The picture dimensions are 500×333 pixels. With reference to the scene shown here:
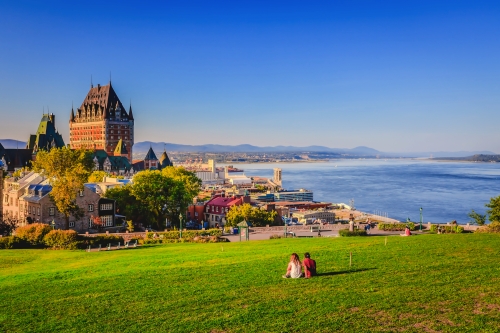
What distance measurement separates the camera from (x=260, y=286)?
49.6 ft

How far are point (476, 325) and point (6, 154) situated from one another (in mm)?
111432

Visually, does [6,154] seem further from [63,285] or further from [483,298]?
[483,298]

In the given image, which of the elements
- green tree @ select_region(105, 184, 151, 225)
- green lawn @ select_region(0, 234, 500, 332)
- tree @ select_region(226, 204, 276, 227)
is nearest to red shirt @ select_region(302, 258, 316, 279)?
green lawn @ select_region(0, 234, 500, 332)

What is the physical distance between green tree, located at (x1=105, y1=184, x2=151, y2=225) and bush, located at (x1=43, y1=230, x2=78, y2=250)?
22.1m

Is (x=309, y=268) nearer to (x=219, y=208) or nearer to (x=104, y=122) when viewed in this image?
(x=219, y=208)

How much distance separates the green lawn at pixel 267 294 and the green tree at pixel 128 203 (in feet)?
109

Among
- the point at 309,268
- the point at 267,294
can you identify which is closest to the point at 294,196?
the point at 309,268

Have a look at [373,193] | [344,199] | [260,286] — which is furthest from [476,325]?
[373,193]

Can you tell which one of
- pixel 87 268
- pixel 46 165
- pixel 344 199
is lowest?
pixel 344 199

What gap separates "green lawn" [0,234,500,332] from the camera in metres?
11.6

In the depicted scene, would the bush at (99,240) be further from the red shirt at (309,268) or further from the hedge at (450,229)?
the hedge at (450,229)

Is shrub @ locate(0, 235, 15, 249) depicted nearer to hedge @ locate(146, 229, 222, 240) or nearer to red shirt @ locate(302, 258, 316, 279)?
hedge @ locate(146, 229, 222, 240)

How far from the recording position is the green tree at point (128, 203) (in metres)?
54.4

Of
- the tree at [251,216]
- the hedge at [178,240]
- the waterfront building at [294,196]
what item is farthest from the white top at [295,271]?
the waterfront building at [294,196]
